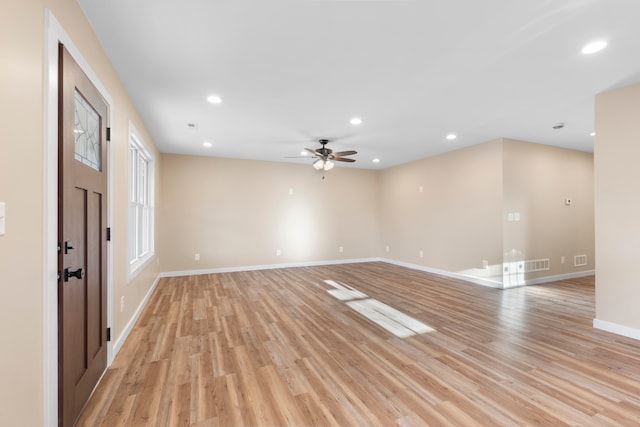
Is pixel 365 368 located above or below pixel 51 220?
below

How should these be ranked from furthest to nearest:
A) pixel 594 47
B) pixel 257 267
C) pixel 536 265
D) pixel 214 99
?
pixel 257 267 < pixel 536 265 < pixel 214 99 < pixel 594 47

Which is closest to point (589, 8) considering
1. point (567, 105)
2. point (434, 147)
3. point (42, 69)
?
point (567, 105)

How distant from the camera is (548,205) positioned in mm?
5172

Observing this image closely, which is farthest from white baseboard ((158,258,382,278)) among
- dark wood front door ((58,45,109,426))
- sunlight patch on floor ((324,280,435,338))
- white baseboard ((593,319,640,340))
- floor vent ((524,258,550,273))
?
white baseboard ((593,319,640,340))

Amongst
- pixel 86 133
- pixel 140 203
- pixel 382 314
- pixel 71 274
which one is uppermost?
pixel 86 133

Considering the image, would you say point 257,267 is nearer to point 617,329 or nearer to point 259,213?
point 259,213

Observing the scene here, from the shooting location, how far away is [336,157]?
490cm

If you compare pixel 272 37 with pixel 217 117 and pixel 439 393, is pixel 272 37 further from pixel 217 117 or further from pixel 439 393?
pixel 439 393

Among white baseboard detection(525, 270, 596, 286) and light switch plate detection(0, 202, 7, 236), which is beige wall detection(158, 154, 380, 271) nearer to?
white baseboard detection(525, 270, 596, 286)

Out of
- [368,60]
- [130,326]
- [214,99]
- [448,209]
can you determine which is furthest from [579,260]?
[130,326]

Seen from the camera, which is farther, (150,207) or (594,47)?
(150,207)

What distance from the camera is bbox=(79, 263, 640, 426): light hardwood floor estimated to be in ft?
5.60

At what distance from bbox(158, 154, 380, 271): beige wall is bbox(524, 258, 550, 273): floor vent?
359 centimetres

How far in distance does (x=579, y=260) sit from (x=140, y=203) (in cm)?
805
